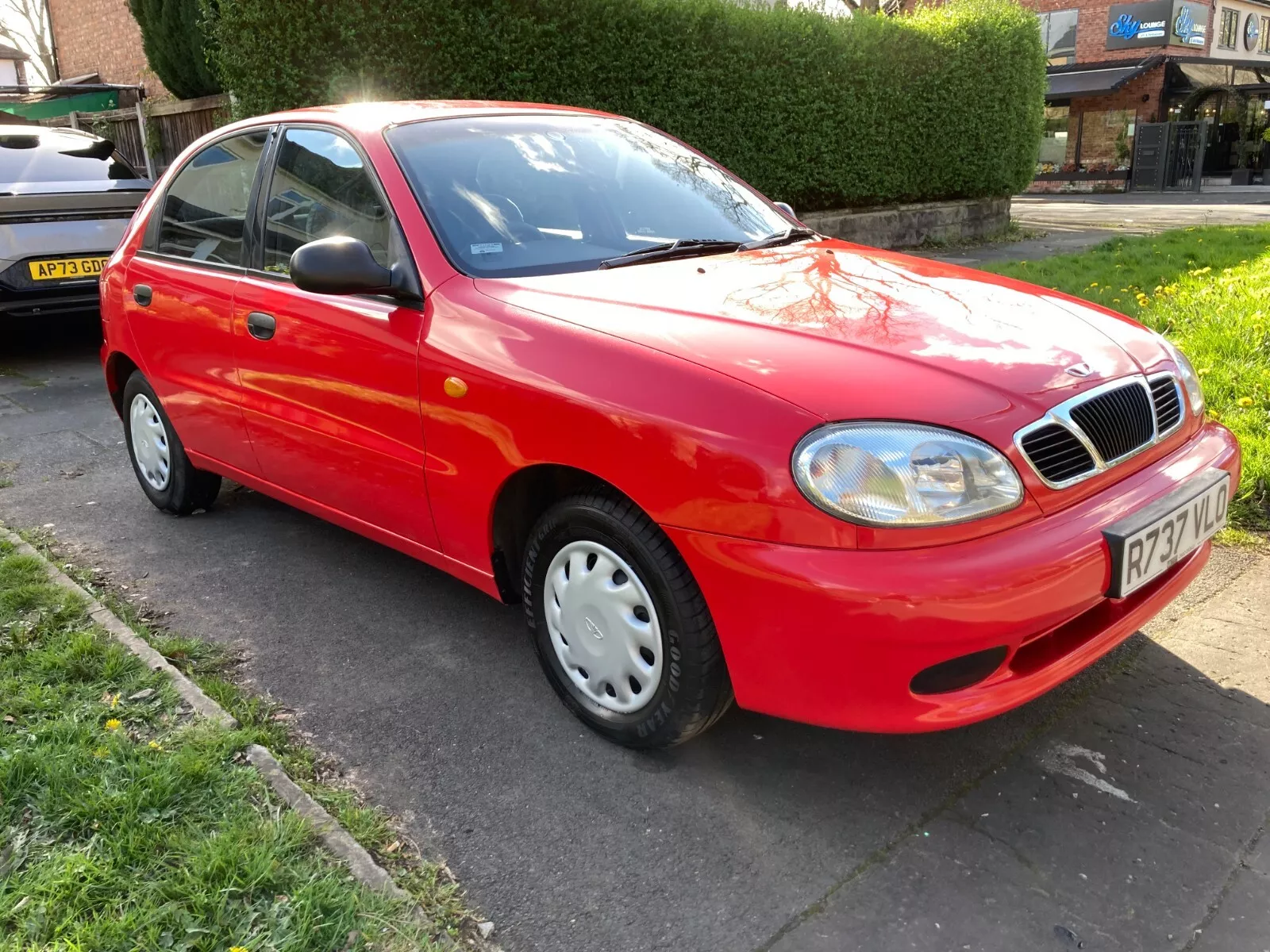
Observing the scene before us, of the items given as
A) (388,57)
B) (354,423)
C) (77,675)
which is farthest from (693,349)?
(388,57)

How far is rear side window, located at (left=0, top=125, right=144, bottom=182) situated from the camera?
741cm

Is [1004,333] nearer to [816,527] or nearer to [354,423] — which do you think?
[816,527]

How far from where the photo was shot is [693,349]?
7.52 feet

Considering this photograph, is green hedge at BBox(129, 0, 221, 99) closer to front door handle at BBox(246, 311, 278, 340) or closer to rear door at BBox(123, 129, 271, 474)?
rear door at BBox(123, 129, 271, 474)

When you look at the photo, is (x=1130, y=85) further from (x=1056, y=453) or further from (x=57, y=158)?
(x=1056, y=453)

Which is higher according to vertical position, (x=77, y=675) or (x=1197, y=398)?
(x=1197, y=398)

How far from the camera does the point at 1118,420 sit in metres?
2.40

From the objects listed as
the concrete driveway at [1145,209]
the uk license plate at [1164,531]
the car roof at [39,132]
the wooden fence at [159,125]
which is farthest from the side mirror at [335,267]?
the concrete driveway at [1145,209]

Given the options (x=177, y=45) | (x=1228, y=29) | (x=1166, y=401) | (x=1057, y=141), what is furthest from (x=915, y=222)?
(x=1228, y=29)

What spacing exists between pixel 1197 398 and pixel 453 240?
2.10 m

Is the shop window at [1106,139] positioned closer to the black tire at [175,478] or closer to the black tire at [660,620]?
the black tire at [175,478]

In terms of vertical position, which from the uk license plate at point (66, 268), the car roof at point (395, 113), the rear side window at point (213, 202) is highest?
the car roof at point (395, 113)

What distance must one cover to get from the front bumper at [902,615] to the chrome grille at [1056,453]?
81 millimetres

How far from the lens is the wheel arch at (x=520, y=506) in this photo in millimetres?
2570
